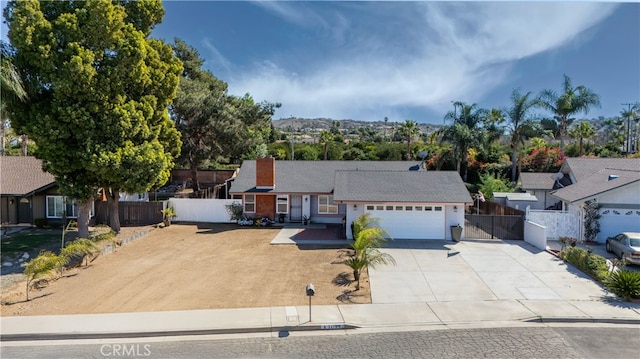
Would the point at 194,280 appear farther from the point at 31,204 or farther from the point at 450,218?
the point at 31,204

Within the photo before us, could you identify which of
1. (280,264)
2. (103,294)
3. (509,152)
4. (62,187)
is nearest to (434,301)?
(280,264)

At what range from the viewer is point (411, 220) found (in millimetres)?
21203

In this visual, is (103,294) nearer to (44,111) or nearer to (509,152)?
(44,111)

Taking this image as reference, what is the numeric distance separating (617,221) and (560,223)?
2.58 meters

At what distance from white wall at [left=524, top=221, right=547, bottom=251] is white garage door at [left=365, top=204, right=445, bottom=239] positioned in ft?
13.7

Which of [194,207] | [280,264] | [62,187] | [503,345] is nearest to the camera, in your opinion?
[503,345]

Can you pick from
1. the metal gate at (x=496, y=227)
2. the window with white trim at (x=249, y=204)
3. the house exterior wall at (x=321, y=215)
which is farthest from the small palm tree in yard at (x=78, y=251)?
the metal gate at (x=496, y=227)

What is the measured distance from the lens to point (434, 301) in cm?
1223

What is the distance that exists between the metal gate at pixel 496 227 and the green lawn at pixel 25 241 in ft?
73.3

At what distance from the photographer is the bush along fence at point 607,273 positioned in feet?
40.1

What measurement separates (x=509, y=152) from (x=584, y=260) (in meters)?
33.5

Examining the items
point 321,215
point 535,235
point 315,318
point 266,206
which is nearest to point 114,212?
point 266,206

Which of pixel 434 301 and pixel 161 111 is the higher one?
pixel 161 111

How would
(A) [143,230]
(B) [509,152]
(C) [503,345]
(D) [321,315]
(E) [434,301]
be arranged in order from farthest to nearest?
(B) [509,152], (A) [143,230], (E) [434,301], (D) [321,315], (C) [503,345]
